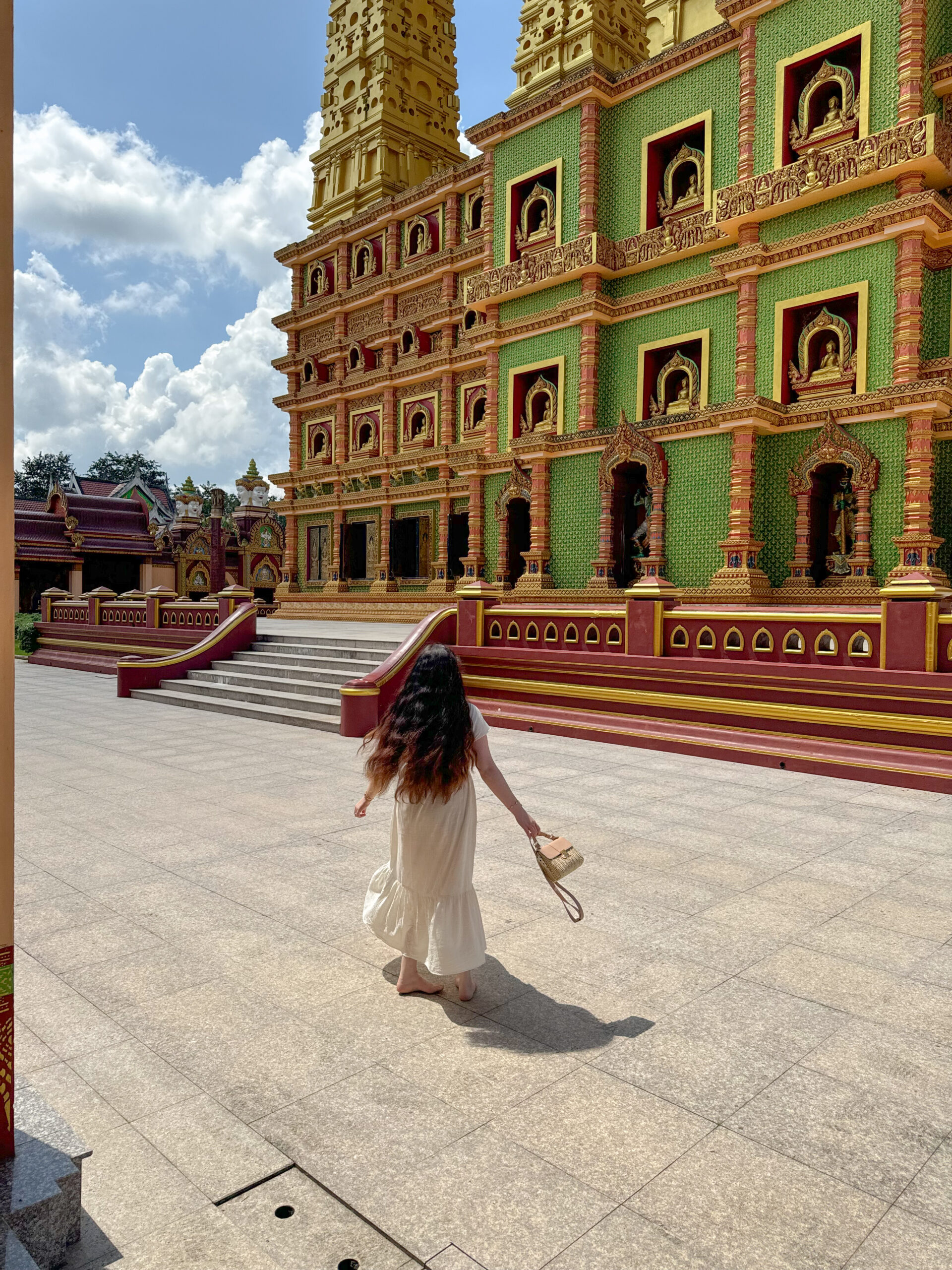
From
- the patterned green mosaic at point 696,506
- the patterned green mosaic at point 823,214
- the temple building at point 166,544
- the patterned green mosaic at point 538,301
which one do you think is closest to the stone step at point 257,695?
the patterned green mosaic at point 696,506

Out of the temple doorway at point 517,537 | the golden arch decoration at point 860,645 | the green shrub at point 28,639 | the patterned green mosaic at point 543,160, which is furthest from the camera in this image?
the green shrub at point 28,639

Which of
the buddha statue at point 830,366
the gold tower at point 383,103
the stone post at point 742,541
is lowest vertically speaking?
the stone post at point 742,541

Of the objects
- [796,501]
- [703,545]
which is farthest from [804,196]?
[703,545]

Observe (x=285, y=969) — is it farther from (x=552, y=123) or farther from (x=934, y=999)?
(x=552, y=123)

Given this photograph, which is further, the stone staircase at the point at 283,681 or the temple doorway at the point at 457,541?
the temple doorway at the point at 457,541

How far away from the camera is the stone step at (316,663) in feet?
43.0

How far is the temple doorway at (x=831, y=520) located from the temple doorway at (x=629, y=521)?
336cm

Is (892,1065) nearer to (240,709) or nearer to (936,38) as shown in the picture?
(240,709)

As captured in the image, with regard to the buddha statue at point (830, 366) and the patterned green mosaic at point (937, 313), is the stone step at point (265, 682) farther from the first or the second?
the patterned green mosaic at point (937, 313)

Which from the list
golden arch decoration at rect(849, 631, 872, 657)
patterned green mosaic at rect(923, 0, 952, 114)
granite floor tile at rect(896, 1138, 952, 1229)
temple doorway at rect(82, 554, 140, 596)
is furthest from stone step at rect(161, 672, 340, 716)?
temple doorway at rect(82, 554, 140, 596)

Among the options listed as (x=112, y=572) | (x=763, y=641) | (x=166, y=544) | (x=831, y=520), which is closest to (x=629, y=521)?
(x=831, y=520)

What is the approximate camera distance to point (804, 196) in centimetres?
→ 1499

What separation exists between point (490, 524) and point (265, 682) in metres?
8.64

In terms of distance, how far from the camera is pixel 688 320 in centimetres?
1741
